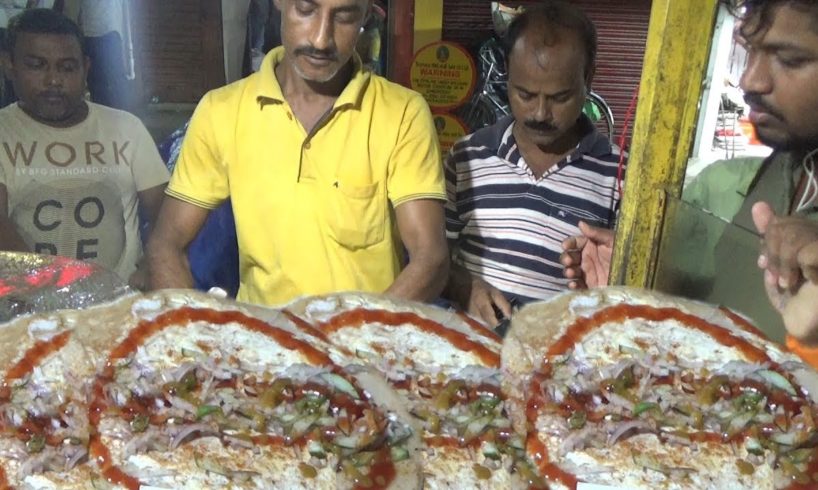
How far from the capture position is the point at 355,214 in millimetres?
1063

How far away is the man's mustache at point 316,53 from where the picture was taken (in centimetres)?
100

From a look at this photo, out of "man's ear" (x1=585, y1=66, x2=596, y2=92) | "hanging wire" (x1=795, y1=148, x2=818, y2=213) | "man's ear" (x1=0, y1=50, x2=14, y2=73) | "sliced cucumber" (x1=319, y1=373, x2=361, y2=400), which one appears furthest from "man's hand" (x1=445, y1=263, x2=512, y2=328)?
"man's ear" (x1=0, y1=50, x2=14, y2=73)

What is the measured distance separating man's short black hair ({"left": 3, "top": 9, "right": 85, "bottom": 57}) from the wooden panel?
9cm

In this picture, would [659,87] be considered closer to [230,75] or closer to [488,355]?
[488,355]

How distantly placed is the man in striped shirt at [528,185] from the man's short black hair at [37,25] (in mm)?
582

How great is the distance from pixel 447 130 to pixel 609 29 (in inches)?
11.0

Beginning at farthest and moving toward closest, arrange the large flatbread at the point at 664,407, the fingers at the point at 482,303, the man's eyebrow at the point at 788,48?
the fingers at the point at 482,303, the large flatbread at the point at 664,407, the man's eyebrow at the point at 788,48

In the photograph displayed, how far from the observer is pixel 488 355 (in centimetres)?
106

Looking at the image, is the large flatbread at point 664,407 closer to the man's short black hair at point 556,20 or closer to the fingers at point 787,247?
the fingers at point 787,247

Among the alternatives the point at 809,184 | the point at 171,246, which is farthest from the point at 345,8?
the point at 809,184

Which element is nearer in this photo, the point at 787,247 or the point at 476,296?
the point at 787,247

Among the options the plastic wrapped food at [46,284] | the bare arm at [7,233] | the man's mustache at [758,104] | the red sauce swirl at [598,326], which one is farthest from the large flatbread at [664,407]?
the bare arm at [7,233]

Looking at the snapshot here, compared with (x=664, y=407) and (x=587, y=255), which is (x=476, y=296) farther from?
(x=664, y=407)

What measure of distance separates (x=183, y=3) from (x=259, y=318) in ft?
1.52
